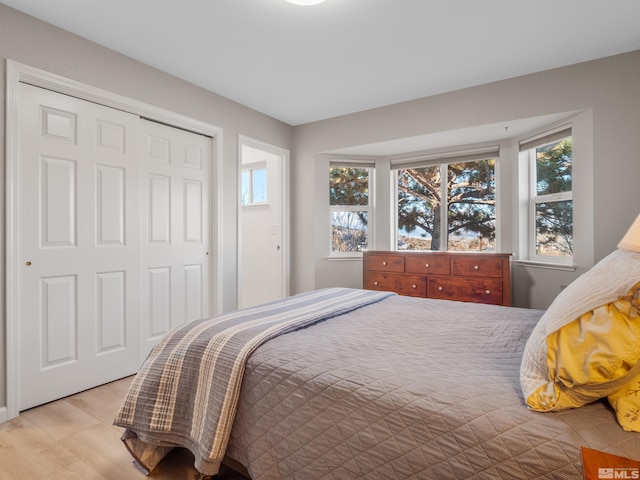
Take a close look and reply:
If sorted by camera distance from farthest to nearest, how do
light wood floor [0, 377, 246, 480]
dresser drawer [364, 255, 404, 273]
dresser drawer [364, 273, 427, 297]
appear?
dresser drawer [364, 255, 404, 273]
dresser drawer [364, 273, 427, 297]
light wood floor [0, 377, 246, 480]

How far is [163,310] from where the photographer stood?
301 cm

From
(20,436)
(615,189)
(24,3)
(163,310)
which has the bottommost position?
(20,436)

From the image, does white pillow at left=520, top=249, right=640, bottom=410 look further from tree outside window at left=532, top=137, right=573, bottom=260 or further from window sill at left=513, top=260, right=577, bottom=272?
tree outside window at left=532, top=137, right=573, bottom=260

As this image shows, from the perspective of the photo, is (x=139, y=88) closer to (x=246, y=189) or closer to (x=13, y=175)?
(x=13, y=175)

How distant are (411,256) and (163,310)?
7.89 feet

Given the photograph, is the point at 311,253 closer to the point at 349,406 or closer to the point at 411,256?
the point at 411,256

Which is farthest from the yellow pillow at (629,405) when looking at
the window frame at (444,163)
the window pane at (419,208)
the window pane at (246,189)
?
the window pane at (246,189)

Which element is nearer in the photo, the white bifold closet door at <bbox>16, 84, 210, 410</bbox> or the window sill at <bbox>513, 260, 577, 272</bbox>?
the white bifold closet door at <bbox>16, 84, 210, 410</bbox>

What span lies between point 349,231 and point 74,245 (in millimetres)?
2851

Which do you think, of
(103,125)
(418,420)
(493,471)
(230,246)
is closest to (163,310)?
(230,246)

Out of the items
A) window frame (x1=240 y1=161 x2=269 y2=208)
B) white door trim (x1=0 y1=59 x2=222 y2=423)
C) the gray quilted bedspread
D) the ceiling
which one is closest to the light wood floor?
white door trim (x1=0 y1=59 x2=222 y2=423)

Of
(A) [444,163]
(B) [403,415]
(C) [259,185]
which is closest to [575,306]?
(B) [403,415]

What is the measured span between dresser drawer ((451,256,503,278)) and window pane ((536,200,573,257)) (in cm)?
58

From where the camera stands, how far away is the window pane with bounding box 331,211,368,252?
4.36 metres
